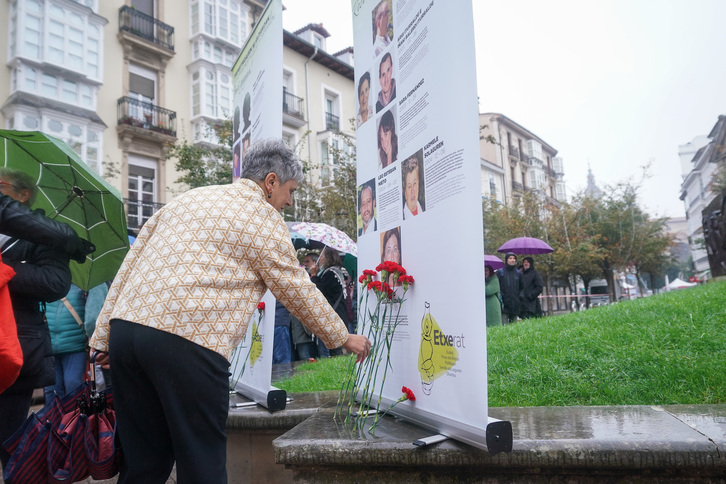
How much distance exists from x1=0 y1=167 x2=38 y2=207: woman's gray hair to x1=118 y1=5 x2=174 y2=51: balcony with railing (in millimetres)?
20707

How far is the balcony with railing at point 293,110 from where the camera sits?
84.8 feet

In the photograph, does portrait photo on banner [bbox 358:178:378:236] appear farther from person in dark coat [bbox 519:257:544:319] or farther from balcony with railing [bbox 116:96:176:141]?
balcony with railing [bbox 116:96:176:141]

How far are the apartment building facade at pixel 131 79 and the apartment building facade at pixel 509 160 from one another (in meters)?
22.9

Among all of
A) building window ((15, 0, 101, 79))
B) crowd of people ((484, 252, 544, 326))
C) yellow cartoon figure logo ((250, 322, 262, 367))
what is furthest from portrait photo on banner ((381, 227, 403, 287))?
building window ((15, 0, 101, 79))

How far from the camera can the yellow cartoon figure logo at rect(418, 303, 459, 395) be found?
2.58m

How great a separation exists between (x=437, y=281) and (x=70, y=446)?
2.08 metres

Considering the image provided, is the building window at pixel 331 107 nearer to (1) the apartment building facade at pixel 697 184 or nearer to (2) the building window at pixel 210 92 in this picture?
(2) the building window at pixel 210 92

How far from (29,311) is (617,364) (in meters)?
3.82

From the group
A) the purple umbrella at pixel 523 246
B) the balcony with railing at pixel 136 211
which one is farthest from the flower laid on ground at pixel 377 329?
the balcony with railing at pixel 136 211

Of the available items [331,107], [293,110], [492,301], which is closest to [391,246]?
[492,301]

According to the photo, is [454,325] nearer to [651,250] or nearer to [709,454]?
[709,454]

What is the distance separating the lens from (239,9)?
26078mm

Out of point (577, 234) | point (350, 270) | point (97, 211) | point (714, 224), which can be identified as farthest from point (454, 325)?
point (577, 234)

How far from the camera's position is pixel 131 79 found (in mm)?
21750
